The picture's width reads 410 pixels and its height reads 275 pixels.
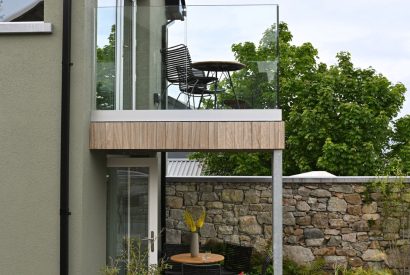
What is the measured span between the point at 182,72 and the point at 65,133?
7.22 ft

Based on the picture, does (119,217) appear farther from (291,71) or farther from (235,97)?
(291,71)

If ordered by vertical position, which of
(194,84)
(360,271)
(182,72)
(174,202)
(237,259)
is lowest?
(360,271)

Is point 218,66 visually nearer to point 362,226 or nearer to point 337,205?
point 337,205

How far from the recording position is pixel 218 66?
9.38 metres

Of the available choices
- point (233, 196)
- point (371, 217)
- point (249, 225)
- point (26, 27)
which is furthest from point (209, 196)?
point (26, 27)

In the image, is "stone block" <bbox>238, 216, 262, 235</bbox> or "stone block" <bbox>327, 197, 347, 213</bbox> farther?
"stone block" <bbox>238, 216, 262, 235</bbox>

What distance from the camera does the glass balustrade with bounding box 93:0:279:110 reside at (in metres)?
9.23

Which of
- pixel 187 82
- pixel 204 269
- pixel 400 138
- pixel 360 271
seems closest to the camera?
pixel 204 269

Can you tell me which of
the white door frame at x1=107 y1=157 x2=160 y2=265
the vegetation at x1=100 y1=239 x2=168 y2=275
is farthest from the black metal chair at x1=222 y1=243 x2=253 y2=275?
the vegetation at x1=100 y1=239 x2=168 y2=275

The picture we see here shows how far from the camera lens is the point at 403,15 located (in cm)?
2661

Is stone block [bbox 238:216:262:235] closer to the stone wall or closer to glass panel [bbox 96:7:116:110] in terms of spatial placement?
the stone wall

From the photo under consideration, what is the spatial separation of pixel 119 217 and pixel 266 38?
359cm

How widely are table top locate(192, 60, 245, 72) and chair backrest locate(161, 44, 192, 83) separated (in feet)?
0.45

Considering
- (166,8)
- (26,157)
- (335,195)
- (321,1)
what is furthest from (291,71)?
(26,157)
